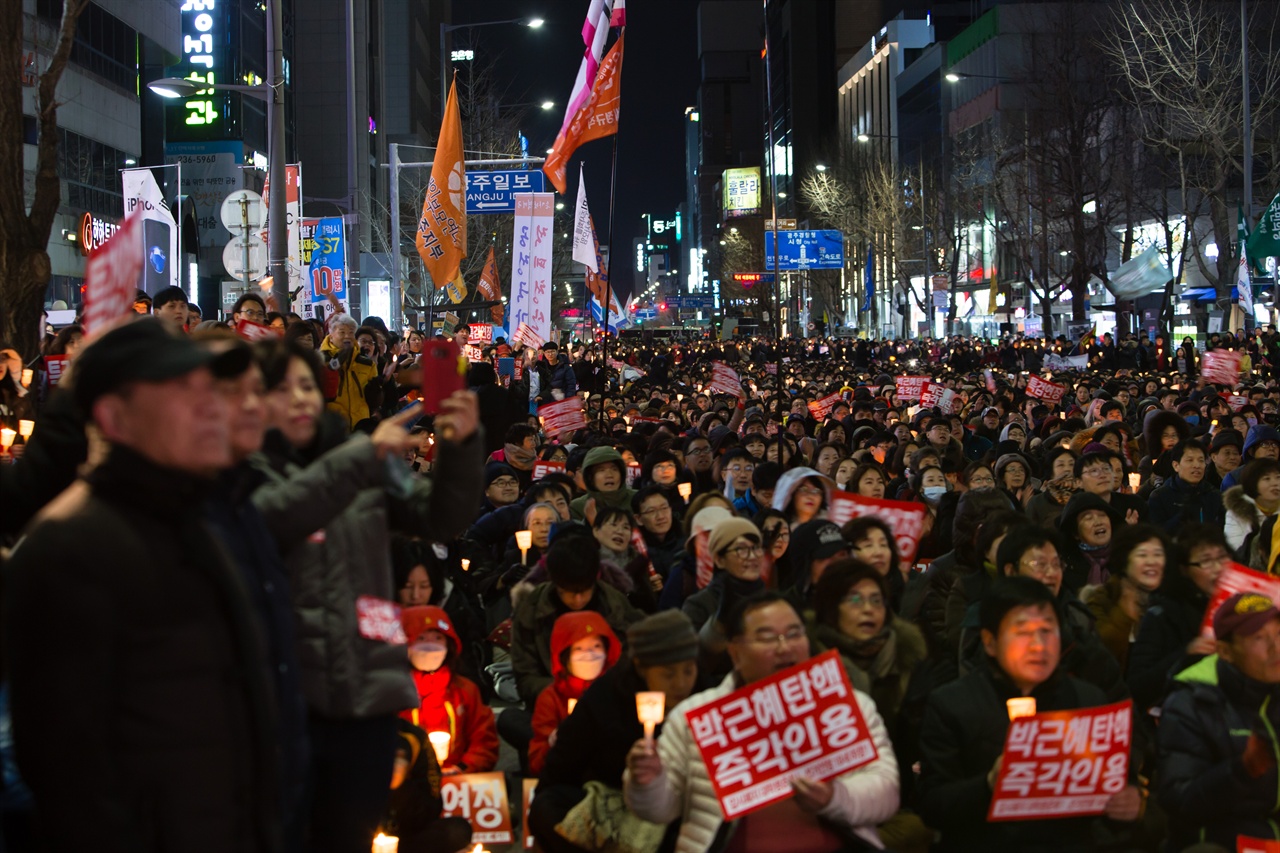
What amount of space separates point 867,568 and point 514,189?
80.9ft

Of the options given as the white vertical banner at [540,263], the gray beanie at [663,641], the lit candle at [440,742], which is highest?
the white vertical banner at [540,263]

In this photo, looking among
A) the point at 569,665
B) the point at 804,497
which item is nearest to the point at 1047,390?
the point at 804,497

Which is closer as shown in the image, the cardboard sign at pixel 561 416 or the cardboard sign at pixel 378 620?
the cardboard sign at pixel 378 620

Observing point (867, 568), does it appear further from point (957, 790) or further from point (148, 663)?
point (148, 663)

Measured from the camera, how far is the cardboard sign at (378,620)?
12.7ft

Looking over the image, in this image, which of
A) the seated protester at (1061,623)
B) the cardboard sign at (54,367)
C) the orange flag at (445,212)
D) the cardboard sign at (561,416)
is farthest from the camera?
the orange flag at (445,212)

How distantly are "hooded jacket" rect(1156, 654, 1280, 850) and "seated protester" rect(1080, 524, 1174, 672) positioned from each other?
1561 mm

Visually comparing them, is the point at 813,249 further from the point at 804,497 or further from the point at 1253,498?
the point at 804,497

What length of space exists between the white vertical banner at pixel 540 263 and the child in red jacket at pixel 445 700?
56.4 ft

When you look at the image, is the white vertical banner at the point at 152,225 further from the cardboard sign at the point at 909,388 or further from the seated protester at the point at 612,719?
the seated protester at the point at 612,719

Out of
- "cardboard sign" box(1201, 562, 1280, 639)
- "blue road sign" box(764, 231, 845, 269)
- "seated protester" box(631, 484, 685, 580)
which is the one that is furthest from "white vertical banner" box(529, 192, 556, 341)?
"blue road sign" box(764, 231, 845, 269)

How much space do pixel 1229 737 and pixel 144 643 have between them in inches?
141

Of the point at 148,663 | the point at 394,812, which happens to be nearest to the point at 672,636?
the point at 394,812

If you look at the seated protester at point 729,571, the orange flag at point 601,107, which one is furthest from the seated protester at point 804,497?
the orange flag at point 601,107
